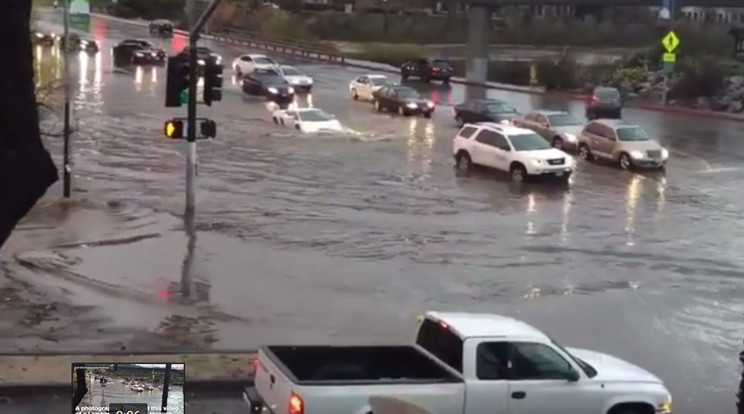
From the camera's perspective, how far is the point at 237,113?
53.8 meters

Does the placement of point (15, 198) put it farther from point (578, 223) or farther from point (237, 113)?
point (237, 113)

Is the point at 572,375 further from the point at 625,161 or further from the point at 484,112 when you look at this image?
the point at 484,112

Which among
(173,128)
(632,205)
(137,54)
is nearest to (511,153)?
(632,205)

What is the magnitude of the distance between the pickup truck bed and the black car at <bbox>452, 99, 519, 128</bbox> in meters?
36.3

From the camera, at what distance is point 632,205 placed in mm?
31141

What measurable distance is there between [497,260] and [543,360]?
11.9 m

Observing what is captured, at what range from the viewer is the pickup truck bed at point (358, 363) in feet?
35.3

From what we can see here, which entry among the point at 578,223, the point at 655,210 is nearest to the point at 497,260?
the point at 578,223

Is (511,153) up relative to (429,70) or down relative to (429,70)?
down

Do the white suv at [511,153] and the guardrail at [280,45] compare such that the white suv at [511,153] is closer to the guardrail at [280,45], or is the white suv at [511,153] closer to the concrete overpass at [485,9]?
the concrete overpass at [485,9]

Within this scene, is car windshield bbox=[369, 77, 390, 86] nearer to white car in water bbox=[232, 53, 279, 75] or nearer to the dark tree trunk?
white car in water bbox=[232, 53, 279, 75]

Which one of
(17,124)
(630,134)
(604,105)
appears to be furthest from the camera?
(604,105)

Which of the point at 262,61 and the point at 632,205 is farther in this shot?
the point at 262,61
